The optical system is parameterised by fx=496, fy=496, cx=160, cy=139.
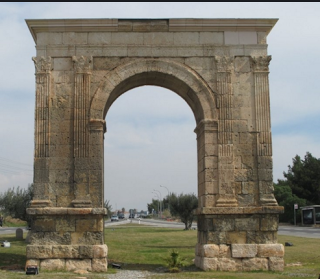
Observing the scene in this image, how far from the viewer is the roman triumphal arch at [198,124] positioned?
1343cm

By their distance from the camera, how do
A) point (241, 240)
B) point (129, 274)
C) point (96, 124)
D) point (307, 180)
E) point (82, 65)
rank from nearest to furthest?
point (129, 274) → point (241, 240) → point (96, 124) → point (82, 65) → point (307, 180)

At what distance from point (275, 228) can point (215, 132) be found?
312cm

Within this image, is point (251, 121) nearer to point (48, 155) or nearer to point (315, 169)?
point (48, 155)

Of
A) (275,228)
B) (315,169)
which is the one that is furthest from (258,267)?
(315,169)

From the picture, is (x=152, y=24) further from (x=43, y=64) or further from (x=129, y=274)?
(x=129, y=274)

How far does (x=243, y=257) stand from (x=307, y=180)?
131ft

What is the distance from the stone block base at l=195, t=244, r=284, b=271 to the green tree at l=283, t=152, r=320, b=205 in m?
38.8

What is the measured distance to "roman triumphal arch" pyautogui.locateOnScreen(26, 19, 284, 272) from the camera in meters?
13.4

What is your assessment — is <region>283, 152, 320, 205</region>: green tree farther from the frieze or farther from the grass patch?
the frieze

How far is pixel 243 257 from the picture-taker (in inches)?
529

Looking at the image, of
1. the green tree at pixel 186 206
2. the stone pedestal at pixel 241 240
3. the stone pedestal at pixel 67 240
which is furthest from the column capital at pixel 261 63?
the green tree at pixel 186 206

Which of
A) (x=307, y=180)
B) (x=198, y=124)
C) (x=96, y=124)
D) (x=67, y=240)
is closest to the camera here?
(x=67, y=240)

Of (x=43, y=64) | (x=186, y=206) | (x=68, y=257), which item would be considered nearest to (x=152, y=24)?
(x=43, y=64)

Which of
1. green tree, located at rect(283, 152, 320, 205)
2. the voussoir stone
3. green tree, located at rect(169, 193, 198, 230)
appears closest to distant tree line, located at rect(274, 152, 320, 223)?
green tree, located at rect(283, 152, 320, 205)
